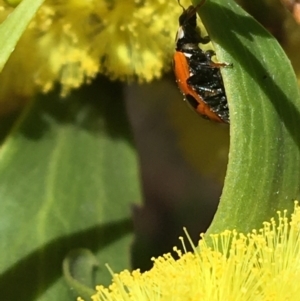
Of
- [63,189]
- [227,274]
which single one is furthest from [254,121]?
[63,189]

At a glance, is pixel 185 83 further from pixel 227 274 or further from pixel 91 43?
pixel 227 274

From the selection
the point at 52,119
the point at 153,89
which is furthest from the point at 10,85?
the point at 153,89

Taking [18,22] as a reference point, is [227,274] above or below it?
below

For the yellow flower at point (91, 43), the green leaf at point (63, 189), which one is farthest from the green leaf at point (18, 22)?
the green leaf at point (63, 189)

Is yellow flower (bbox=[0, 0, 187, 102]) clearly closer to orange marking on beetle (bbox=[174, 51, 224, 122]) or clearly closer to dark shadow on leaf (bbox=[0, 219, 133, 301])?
orange marking on beetle (bbox=[174, 51, 224, 122])

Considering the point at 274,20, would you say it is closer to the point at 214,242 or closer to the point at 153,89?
the point at 153,89

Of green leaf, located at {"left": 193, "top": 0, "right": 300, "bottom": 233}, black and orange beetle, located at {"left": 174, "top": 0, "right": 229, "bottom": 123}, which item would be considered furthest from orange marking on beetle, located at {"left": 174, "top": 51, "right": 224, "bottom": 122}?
green leaf, located at {"left": 193, "top": 0, "right": 300, "bottom": 233}
